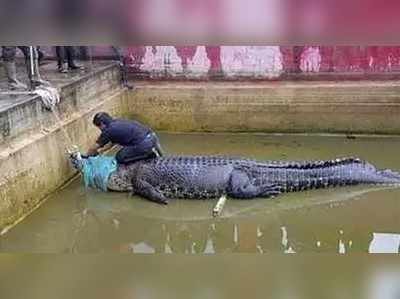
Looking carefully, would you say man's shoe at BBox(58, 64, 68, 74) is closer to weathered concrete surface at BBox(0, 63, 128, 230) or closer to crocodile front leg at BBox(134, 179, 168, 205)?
weathered concrete surface at BBox(0, 63, 128, 230)

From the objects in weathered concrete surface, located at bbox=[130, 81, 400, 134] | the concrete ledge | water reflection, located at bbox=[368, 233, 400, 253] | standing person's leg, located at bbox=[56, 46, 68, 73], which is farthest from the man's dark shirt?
weathered concrete surface, located at bbox=[130, 81, 400, 134]

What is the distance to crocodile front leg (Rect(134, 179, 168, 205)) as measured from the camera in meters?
5.93

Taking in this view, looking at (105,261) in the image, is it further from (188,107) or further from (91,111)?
(188,107)

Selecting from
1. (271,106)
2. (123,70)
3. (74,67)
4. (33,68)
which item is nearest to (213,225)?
(33,68)

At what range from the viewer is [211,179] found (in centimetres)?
599

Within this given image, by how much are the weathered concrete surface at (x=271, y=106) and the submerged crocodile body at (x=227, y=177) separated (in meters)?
2.37

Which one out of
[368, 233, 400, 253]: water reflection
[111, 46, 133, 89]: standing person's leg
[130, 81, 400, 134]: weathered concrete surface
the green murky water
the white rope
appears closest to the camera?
[368, 233, 400, 253]: water reflection

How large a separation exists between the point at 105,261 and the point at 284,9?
34 centimetres

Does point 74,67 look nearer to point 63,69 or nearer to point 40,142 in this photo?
point 63,69

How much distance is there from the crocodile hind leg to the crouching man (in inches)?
34.7

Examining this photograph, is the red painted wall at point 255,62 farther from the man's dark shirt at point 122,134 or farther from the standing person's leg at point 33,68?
the man's dark shirt at point 122,134

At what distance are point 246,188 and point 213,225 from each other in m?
0.77

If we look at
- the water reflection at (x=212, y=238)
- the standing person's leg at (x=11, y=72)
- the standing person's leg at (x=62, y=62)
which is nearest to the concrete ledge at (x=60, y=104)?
the standing person's leg at (x=62, y=62)

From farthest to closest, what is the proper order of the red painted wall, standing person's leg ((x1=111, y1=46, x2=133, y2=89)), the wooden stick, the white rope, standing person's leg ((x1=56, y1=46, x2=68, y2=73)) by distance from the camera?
standing person's leg ((x1=111, y1=46, x2=133, y2=89)), the red painted wall, standing person's leg ((x1=56, y1=46, x2=68, y2=73)), the white rope, the wooden stick
